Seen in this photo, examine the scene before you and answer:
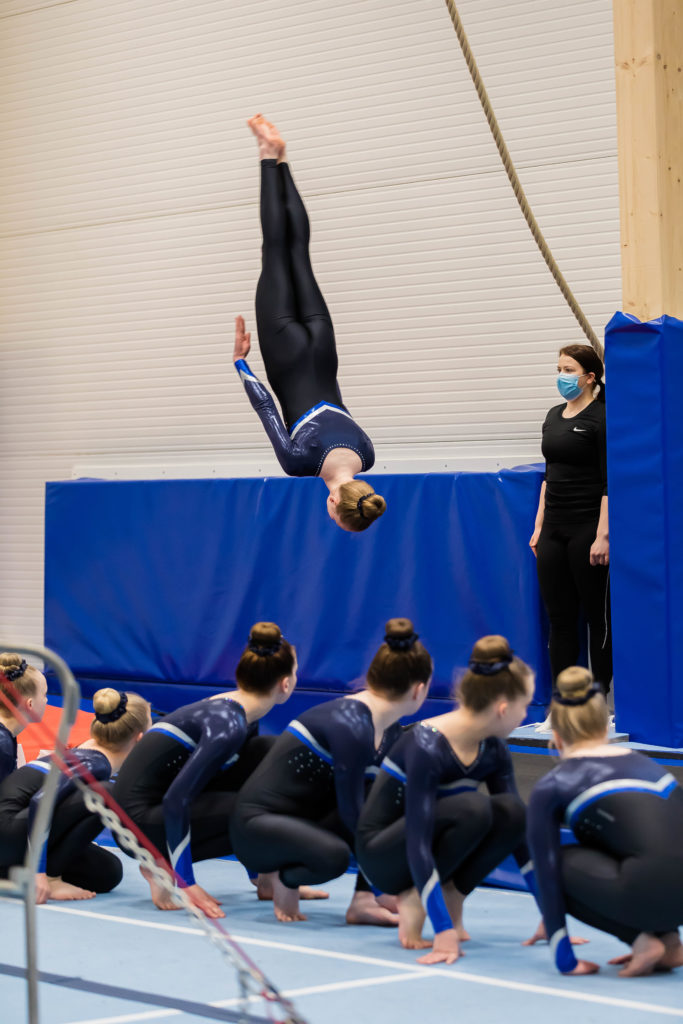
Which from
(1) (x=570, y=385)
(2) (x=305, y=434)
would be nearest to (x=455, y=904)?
(2) (x=305, y=434)

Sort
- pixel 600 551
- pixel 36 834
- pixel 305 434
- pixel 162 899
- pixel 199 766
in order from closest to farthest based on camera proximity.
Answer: pixel 36 834, pixel 199 766, pixel 162 899, pixel 305 434, pixel 600 551

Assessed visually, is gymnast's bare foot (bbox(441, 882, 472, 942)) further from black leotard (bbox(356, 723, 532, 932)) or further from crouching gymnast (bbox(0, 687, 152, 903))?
crouching gymnast (bbox(0, 687, 152, 903))

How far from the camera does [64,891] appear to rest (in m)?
3.63

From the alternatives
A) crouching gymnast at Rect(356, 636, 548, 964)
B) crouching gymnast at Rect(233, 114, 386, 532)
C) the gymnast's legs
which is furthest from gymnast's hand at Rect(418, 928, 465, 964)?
the gymnast's legs

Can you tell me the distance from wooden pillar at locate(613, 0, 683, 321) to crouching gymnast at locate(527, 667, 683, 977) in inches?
87.0

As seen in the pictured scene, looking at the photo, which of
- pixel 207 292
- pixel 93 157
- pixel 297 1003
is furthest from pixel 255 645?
pixel 93 157

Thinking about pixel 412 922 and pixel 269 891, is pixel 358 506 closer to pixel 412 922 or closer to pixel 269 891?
pixel 269 891

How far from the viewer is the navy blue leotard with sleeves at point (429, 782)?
2.87 meters

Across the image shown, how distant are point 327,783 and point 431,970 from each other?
0.70m

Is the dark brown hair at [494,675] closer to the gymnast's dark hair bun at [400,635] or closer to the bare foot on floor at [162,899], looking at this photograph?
the gymnast's dark hair bun at [400,635]

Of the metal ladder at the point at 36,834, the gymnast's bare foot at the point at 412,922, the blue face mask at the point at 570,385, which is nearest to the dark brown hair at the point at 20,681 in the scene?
the gymnast's bare foot at the point at 412,922

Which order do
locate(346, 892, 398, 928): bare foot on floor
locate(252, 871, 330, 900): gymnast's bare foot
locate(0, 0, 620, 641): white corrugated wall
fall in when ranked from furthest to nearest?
locate(0, 0, 620, 641): white corrugated wall, locate(252, 871, 330, 900): gymnast's bare foot, locate(346, 892, 398, 928): bare foot on floor

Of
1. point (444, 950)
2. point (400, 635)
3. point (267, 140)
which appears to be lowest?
point (444, 950)

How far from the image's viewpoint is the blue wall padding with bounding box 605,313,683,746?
4426 mm
